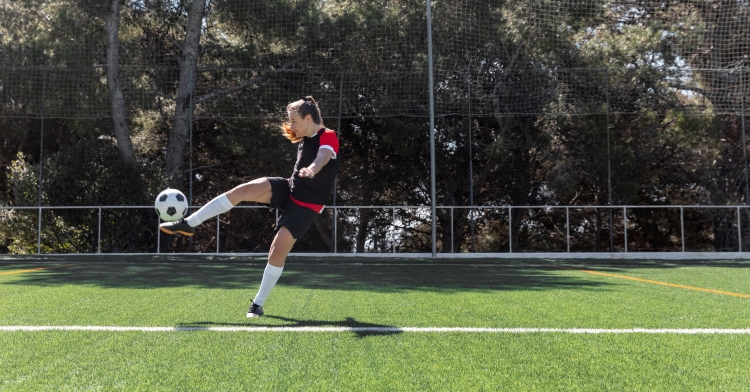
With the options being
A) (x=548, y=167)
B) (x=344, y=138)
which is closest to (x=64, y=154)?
(x=344, y=138)

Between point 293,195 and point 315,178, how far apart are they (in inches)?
7.7

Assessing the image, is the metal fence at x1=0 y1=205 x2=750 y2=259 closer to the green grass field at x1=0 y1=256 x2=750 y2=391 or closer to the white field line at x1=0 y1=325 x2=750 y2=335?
the green grass field at x1=0 y1=256 x2=750 y2=391

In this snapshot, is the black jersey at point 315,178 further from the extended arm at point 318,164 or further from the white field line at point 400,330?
the white field line at point 400,330

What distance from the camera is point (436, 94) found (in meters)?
16.2

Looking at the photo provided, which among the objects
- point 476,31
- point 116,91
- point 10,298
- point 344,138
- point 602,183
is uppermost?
point 476,31

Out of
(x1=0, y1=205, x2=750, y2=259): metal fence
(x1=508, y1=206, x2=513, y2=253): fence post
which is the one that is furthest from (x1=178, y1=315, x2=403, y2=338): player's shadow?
(x1=508, y1=206, x2=513, y2=253): fence post

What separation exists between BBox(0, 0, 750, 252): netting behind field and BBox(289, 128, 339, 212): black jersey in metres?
10.7

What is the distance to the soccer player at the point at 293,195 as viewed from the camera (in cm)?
435

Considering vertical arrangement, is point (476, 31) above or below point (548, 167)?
above

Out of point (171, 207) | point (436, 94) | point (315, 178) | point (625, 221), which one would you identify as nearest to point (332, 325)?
point (315, 178)

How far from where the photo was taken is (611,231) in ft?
50.1

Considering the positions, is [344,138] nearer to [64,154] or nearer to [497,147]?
[497,147]

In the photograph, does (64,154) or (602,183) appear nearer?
(64,154)

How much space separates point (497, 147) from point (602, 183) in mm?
2872
